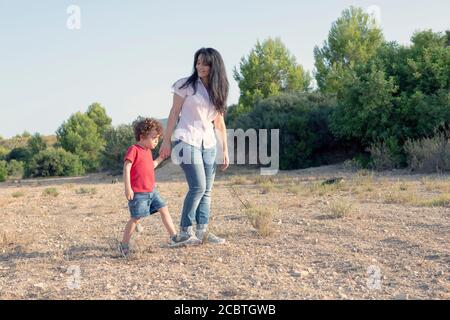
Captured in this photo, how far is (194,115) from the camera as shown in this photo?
4844mm

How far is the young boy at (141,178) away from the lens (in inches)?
191

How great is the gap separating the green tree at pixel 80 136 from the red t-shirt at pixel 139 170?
100 feet

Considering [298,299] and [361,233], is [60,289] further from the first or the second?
[361,233]

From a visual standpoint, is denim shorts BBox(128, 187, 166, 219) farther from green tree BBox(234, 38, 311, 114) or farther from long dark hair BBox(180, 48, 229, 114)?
green tree BBox(234, 38, 311, 114)

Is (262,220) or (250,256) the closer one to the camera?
(250,256)

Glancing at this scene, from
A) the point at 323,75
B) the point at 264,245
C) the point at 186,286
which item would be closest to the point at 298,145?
the point at 323,75

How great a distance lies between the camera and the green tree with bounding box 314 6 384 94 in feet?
87.8

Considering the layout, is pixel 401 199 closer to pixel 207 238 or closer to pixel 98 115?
pixel 207 238

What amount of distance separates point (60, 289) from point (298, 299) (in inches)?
66.1

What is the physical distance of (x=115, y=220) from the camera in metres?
7.41

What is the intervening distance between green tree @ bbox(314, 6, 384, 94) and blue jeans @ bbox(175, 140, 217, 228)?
73.6 feet

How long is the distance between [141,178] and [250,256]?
1185 mm

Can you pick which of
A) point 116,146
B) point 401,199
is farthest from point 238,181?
point 116,146

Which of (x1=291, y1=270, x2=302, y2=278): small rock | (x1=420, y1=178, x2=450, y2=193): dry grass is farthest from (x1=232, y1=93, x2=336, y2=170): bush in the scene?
(x1=291, y1=270, x2=302, y2=278): small rock
